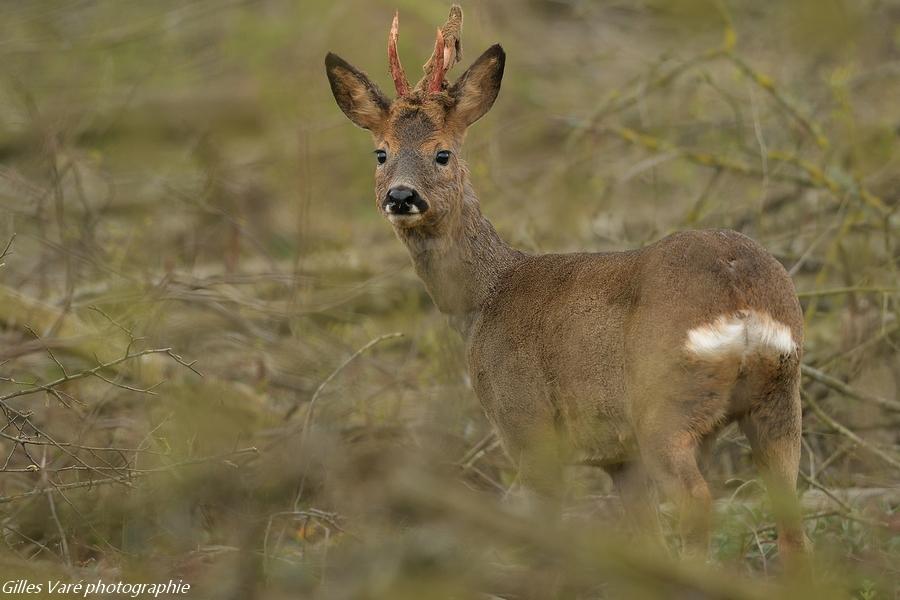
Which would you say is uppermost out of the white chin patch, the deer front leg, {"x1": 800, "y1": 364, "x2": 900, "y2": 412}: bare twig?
{"x1": 800, "y1": 364, "x2": 900, "y2": 412}: bare twig

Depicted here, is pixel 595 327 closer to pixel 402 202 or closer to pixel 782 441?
pixel 782 441

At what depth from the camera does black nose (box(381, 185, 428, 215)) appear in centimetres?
623

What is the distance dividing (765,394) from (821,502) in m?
2.00

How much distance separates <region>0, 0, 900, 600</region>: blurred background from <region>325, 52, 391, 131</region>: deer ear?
1443mm

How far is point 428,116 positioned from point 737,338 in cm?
251

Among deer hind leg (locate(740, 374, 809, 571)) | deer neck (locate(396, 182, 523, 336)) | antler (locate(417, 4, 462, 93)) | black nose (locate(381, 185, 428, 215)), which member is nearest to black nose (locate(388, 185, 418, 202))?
black nose (locate(381, 185, 428, 215))

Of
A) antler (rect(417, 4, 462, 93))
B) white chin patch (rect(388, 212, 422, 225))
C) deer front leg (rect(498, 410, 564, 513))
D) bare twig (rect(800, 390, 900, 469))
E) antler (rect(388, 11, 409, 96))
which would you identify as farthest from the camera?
bare twig (rect(800, 390, 900, 469))

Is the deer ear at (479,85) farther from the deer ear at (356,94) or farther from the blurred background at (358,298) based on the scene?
the blurred background at (358,298)

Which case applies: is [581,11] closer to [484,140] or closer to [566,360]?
[484,140]

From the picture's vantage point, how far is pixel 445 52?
680 centimetres

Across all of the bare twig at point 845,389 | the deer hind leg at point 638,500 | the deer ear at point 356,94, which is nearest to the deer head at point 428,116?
the deer ear at point 356,94

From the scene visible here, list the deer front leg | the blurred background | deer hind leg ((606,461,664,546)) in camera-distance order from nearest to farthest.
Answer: the blurred background < the deer front leg < deer hind leg ((606,461,664,546))

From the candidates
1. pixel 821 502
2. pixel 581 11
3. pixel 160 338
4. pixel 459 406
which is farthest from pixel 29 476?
pixel 581 11

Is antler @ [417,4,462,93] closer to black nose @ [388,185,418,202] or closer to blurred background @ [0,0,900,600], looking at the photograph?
black nose @ [388,185,418,202]
